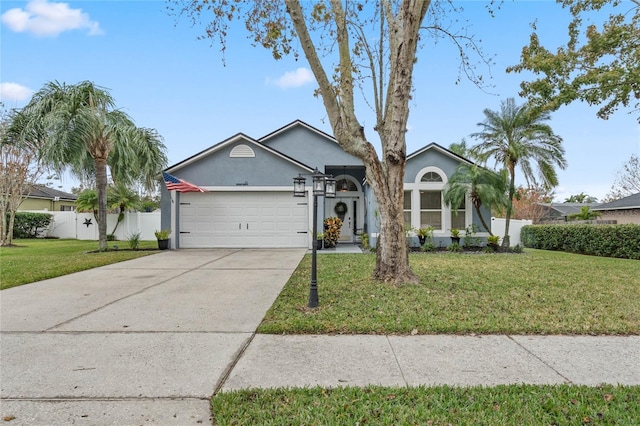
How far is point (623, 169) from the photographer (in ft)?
86.7

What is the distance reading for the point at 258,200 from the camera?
14234mm

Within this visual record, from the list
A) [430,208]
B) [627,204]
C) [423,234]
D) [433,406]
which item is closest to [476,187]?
[430,208]

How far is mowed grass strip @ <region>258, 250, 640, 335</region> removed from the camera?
173 inches

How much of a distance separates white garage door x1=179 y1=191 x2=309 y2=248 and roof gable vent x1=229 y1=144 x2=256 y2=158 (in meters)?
1.48

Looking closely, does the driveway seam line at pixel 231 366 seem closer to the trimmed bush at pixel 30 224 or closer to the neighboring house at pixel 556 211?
the trimmed bush at pixel 30 224

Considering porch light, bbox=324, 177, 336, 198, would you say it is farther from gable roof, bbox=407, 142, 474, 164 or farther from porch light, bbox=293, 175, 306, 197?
gable roof, bbox=407, 142, 474, 164

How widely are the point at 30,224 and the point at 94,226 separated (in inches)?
158

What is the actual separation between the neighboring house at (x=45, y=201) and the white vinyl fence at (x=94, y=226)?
18.8ft

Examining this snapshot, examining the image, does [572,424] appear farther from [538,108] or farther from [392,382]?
[538,108]

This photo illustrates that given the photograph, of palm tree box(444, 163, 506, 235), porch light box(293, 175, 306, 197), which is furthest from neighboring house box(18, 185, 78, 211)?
palm tree box(444, 163, 506, 235)

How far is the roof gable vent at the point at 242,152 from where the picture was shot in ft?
46.2

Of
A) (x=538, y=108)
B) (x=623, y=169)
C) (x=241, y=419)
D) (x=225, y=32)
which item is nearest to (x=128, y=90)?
(x=225, y=32)

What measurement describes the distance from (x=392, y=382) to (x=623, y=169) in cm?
3251

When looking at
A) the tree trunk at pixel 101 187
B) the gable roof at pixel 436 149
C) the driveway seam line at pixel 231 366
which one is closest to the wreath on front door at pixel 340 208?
the gable roof at pixel 436 149
